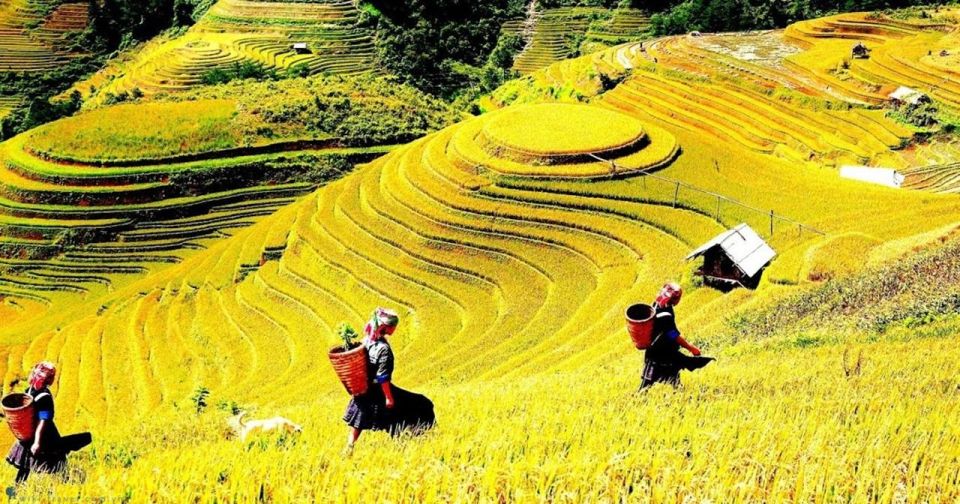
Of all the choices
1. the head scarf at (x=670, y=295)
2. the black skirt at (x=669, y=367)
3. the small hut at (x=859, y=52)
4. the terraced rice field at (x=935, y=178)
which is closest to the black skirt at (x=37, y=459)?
the black skirt at (x=669, y=367)

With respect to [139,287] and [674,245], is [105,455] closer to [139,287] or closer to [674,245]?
[674,245]

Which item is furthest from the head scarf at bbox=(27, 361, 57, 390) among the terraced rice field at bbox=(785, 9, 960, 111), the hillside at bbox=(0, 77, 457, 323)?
the terraced rice field at bbox=(785, 9, 960, 111)

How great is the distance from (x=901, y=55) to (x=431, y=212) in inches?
1357

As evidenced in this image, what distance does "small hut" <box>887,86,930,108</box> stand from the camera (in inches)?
1487

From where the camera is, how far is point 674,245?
76.7 ft

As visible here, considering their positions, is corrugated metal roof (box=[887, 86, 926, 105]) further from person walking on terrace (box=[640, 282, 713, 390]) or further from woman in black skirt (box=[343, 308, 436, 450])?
woman in black skirt (box=[343, 308, 436, 450])

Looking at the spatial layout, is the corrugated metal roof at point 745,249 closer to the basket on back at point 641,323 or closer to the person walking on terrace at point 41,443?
the basket on back at point 641,323

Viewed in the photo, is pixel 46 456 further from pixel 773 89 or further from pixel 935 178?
pixel 773 89

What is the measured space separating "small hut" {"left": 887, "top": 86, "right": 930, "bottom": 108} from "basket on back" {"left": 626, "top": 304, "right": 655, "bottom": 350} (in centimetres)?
3733

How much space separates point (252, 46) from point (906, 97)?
4969cm

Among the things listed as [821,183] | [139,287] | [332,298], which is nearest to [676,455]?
[332,298]

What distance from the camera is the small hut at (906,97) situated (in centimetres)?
3778

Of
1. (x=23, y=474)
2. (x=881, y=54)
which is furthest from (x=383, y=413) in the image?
(x=881, y=54)

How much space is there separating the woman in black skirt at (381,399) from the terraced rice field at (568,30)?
60.4 metres
